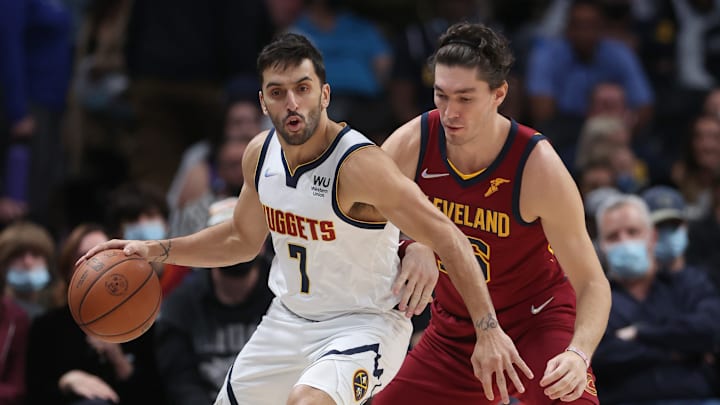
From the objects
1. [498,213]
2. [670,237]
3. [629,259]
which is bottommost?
[498,213]

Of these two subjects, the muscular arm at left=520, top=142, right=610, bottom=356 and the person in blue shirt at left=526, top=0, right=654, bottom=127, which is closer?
the muscular arm at left=520, top=142, right=610, bottom=356

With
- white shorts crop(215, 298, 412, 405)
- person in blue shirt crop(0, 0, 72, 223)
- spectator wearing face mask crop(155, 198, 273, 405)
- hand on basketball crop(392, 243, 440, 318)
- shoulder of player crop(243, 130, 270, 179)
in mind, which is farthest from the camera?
person in blue shirt crop(0, 0, 72, 223)

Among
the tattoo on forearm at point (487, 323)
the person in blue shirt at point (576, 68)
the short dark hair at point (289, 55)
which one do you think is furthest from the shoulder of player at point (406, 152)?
the person in blue shirt at point (576, 68)

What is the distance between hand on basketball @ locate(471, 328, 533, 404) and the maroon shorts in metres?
0.48

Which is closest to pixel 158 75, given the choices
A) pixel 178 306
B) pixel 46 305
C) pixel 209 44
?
pixel 209 44

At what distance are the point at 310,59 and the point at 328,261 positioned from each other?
0.88 meters

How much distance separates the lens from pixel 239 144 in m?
9.09

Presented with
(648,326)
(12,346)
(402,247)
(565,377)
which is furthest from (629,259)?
(12,346)

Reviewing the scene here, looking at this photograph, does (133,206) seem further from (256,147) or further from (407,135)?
(407,135)

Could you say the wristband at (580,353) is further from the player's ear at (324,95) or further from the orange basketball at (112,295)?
the orange basketball at (112,295)

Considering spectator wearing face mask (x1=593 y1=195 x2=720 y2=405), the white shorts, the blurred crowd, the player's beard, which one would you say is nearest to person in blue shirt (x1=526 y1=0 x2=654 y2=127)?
the blurred crowd

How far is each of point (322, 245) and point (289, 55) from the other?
83 centimetres

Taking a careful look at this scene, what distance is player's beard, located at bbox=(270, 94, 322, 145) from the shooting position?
4.98 meters

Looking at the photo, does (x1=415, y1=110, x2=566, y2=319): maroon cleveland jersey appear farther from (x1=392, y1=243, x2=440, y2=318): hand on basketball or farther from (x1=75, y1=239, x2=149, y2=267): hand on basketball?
(x1=75, y1=239, x2=149, y2=267): hand on basketball
